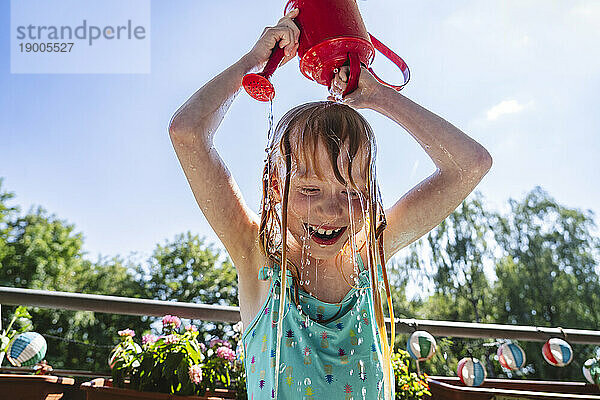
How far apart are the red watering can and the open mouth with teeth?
35 centimetres

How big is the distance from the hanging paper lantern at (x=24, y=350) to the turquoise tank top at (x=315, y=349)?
1.20 meters

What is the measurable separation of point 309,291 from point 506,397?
45.3 inches

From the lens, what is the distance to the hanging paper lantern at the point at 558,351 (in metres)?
2.21

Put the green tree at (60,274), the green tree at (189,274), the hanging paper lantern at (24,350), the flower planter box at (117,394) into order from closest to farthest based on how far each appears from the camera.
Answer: the flower planter box at (117,394), the hanging paper lantern at (24,350), the green tree at (60,274), the green tree at (189,274)

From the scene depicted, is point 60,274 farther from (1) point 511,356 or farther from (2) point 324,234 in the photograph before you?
(2) point 324,234

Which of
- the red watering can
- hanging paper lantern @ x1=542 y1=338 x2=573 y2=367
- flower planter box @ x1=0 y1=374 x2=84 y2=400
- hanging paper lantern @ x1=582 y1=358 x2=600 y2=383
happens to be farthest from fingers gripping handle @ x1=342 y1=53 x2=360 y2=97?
hanging paper lantern @ x1=582 y1=358 x2=600 y2=383

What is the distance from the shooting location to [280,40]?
1.17 m

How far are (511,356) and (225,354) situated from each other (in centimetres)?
135

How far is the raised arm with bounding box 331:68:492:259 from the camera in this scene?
43.3 inches

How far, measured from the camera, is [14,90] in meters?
20.7

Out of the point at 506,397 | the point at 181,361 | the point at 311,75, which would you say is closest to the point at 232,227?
the point at 311,75

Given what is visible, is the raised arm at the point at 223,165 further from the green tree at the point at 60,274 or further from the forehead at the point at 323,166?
the green tree at the point at 60,274

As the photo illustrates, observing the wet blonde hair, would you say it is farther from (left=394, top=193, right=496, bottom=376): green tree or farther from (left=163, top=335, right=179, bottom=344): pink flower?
(left=394, top=193, right=496, bottom=376): green tree

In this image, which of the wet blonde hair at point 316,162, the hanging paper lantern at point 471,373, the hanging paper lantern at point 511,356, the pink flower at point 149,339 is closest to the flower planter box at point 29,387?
the pink flower at point 149,339
